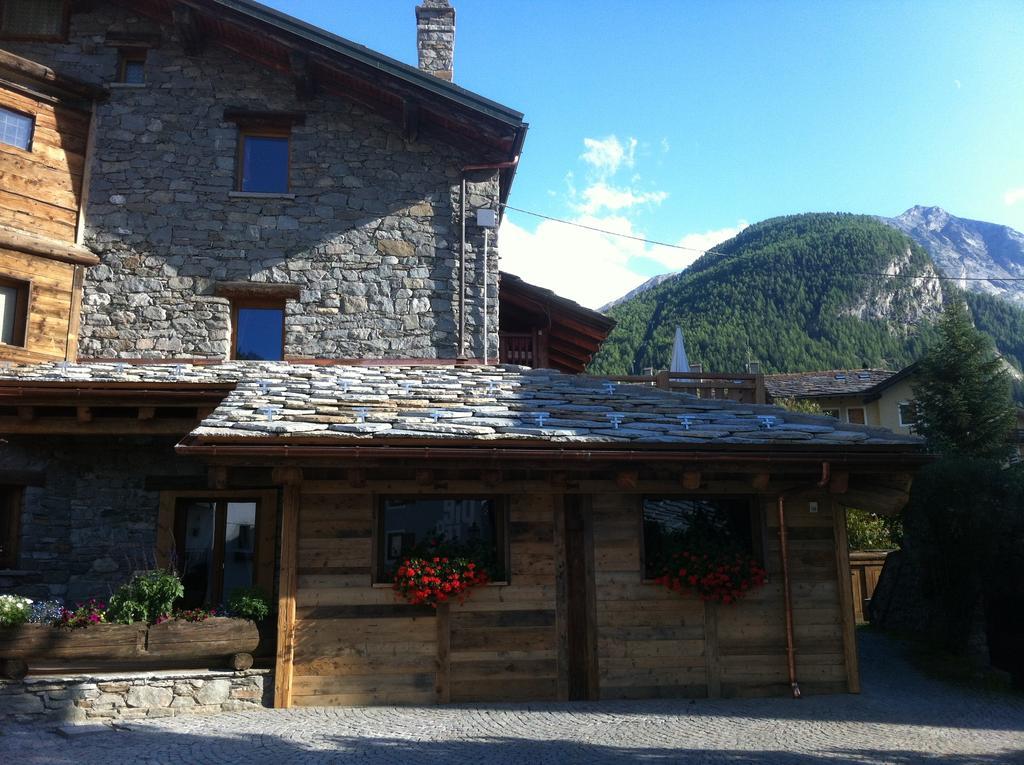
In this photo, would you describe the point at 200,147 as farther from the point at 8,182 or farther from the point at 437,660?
the point at 437,660

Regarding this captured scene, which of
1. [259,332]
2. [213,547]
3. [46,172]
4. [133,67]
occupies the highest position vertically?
[133,67]

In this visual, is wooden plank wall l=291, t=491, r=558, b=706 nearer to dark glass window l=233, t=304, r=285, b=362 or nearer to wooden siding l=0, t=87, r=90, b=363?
dark glass window l=233, t=304, r=285, b=362

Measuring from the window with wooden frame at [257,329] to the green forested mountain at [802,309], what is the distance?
4259 centimetres

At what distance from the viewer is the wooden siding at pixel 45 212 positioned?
11000mm

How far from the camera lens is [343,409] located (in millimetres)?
8250

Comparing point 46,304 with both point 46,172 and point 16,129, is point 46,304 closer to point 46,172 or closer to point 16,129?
point 46,172

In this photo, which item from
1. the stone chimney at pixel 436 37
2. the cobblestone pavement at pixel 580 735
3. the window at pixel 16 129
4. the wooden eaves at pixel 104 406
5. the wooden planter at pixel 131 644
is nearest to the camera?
the cobblestone pavement at pixel 580 735

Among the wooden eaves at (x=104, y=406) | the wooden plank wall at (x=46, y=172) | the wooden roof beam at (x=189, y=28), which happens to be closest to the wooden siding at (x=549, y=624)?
the wooden eaves at (x=104, y=406)

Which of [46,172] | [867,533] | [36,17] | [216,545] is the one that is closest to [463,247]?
[216,545]

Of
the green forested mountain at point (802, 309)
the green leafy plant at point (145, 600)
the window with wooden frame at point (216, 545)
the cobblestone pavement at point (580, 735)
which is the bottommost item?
the cobblestone pavement at point (580, 735)

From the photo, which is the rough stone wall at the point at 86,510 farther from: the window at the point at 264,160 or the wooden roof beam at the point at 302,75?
the wooden roof beam at the point at 302,75

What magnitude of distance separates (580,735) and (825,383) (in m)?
34.0

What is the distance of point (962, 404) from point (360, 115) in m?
17.9

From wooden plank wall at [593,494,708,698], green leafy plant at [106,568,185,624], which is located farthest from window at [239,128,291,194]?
wooden plank wall at [593,494,708,698]
